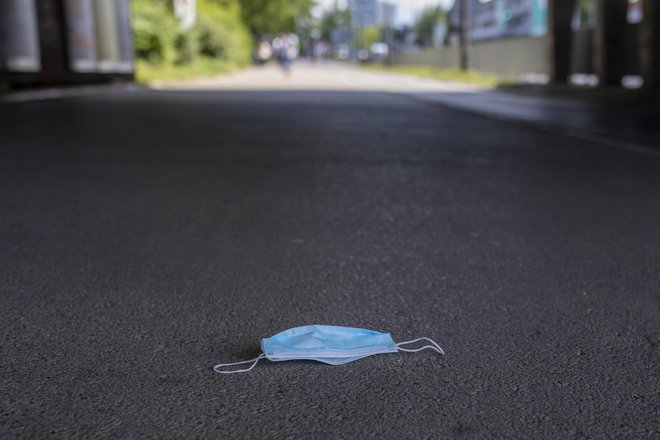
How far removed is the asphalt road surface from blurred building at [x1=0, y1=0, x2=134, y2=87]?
41.5ft

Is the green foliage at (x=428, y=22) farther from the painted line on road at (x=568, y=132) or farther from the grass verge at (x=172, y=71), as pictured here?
the painted line on road at (x=568, y=132)

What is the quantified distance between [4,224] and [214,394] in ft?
9.58

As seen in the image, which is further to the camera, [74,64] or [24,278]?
[74,64]

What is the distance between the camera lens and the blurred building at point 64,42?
62.8ft

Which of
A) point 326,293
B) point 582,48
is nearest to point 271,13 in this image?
point 582,48

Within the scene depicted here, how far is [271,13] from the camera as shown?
3110 inches

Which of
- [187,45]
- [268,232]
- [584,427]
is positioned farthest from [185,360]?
[187,45]

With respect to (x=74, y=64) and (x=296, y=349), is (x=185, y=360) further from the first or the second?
(x=74, y=64)

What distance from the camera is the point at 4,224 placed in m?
4.83

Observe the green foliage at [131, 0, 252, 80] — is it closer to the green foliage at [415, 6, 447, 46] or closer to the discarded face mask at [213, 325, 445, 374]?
the discarded face mask at [213, 325, 445, 374]

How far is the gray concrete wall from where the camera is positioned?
31844 millimetres

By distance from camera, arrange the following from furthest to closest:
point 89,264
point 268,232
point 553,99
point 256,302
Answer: point 553,99 → point 268,232 → point 89,264 → point 256,302

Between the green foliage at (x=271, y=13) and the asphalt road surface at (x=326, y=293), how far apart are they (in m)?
72.8

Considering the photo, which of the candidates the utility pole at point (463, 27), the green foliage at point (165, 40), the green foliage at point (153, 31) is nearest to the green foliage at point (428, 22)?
the green foliage at point (165, 40)
